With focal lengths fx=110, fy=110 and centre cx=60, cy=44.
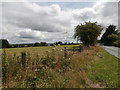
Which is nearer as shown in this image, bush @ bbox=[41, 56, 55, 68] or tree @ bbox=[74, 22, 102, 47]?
bush @ bbox=[41, 56, 55, 68]

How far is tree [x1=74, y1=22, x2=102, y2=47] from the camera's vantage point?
24527 mm

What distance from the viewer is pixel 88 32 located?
24.6 meters

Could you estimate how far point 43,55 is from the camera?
6.28m

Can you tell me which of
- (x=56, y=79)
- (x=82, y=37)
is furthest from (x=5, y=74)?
(x=82, y=37)

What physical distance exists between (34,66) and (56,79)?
5.33 ft

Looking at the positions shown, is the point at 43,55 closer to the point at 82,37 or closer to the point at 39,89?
the point at 39,89

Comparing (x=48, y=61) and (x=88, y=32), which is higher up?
(x=88, y=32)

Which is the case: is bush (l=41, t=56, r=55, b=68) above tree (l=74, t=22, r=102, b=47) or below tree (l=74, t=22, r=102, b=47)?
below

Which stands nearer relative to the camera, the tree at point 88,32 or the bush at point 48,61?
the bush at point 48,61

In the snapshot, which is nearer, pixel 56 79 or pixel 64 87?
pixel 64 87

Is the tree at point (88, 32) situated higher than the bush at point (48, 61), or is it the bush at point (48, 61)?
the tree at point (88, 32)

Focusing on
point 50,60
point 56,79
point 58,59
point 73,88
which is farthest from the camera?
point 58,59

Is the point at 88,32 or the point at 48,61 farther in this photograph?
the point at 88,32

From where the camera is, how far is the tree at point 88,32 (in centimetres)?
2453
